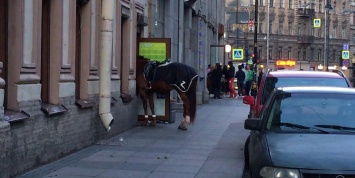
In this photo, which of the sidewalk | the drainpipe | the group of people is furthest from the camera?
the group of people

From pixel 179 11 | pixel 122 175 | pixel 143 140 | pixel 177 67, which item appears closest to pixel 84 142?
pixel 143 140

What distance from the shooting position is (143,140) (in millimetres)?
13570

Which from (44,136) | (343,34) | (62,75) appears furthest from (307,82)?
(343,34)

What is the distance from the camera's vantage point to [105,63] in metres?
12.6

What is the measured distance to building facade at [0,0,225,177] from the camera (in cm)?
888

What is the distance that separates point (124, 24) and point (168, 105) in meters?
2.38

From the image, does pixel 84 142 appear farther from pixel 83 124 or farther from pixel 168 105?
pixel 168 105

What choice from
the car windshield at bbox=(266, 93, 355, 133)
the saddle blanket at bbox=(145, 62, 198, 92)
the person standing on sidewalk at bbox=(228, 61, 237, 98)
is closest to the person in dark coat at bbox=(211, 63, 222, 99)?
the person standing on sidewalk at bbox=(228, 61, 237, 98)

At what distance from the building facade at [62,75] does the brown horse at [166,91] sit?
23 cm

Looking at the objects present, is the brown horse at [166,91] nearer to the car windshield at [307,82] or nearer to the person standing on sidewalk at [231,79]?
the car windshield at [307,82]

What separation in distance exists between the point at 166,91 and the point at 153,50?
1198 millimetres

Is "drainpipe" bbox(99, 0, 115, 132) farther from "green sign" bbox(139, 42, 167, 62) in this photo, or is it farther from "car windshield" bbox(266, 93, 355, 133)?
"car windshield" bbox(266, 93, 355, 133)

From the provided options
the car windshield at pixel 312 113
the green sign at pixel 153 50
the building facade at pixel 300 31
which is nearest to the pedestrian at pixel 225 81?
the green sign at pixel 153 50

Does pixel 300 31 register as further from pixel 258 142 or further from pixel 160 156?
pixel 258 142
